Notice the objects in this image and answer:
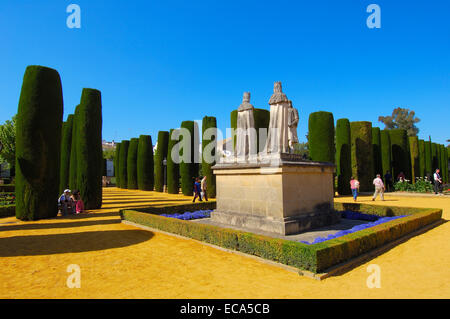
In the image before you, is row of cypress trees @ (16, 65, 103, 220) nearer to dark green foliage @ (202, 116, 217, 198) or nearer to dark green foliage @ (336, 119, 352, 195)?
dark green foliage @ (202, 116, 217, 198)

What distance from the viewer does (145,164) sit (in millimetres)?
29094

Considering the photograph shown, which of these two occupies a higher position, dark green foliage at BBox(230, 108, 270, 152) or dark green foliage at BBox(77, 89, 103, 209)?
dark green foliage at BBox(230, 108, 270, 152)

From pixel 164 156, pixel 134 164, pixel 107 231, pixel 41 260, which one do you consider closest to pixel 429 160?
pixel 164 156

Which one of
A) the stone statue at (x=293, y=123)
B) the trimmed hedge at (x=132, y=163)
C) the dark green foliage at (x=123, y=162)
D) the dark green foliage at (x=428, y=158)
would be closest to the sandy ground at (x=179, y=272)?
the stone statue at (x=293, y=123)

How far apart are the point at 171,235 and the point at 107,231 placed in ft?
8.26

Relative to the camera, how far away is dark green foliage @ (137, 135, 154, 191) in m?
29.1

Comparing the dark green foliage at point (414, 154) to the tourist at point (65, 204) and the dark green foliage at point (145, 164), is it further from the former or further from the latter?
the tourist at point (65, 204)

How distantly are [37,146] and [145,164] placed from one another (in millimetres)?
17009

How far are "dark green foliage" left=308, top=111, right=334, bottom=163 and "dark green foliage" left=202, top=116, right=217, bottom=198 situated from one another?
800cm

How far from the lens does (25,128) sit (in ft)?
39.7

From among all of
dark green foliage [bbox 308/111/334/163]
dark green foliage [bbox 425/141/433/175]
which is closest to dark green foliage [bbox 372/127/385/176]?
dark green foliage [bbox 308/111/334/163]

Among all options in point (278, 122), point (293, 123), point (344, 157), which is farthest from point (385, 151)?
point (278, 122)

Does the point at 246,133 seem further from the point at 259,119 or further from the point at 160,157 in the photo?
the point at 160,157

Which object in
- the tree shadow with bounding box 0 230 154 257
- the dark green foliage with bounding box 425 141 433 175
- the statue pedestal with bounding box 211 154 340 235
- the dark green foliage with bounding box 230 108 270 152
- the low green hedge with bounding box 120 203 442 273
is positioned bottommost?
the tree shadow with bounding box 0 230 154 257
